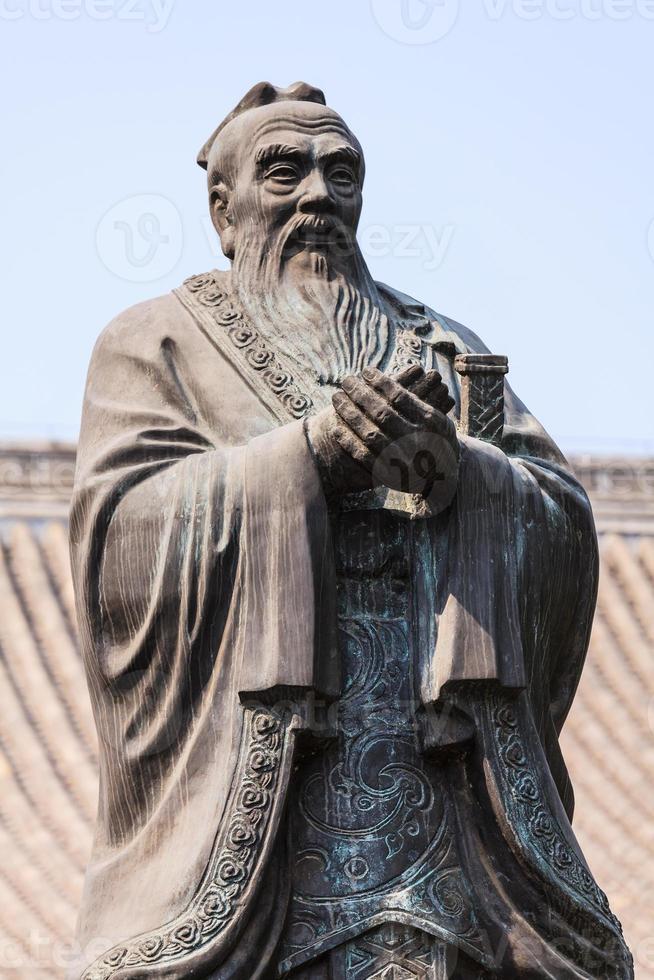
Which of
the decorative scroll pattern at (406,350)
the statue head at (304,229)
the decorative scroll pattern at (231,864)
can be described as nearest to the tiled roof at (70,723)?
the decorative scroll pattern at (406,350)

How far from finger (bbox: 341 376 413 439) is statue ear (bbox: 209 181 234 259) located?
3.23 feet

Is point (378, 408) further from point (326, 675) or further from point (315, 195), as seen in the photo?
point (315, 195)

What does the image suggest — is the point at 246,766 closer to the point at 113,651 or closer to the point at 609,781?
the point at 113,651

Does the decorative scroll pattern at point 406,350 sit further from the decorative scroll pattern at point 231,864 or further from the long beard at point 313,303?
the decorative scroll pattern at point 231,864

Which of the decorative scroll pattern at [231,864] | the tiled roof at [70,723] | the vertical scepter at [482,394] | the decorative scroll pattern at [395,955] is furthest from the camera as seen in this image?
the tiled roof at [70,723]

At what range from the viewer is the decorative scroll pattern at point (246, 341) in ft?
21.1

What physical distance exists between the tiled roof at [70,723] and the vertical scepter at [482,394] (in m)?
7.62

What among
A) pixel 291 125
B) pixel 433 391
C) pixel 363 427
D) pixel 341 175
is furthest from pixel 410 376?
pixel 291 125

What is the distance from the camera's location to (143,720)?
618 cm

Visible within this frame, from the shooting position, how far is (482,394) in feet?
21.1

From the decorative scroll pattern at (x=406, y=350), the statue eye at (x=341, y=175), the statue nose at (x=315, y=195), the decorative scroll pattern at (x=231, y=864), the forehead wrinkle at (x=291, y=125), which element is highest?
the forehead wrinkle at (x=291, y=125)

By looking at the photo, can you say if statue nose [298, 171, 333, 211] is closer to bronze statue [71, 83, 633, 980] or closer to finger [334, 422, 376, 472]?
bronze statue [71, 83, 633, 980]

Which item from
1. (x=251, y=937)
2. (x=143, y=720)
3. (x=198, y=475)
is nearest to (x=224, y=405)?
(x=198, y=475)

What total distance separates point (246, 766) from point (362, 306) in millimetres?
1345
